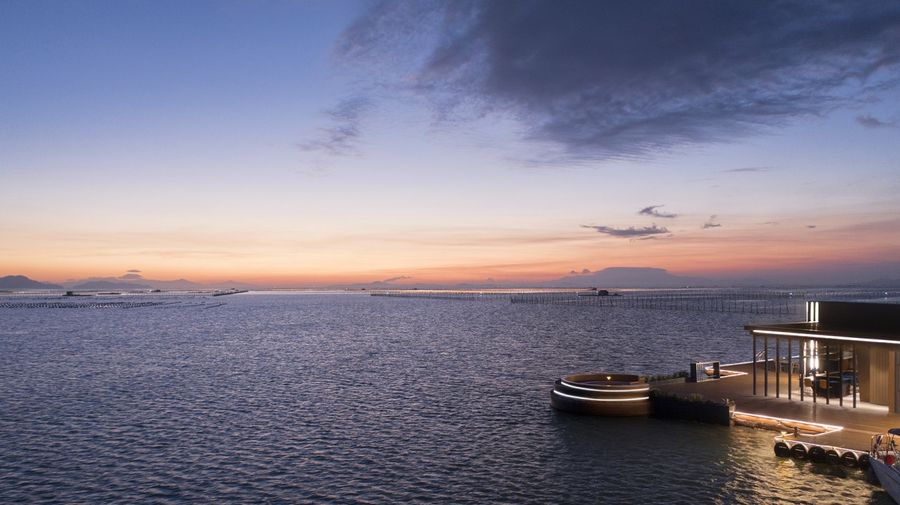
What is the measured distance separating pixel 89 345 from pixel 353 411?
78.5 metres

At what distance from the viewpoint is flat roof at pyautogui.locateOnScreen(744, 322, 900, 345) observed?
36.8 m

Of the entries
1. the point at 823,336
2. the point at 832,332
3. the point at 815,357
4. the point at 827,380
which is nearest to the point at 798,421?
the point at 823,336

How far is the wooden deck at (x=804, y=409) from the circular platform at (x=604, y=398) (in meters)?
3.60

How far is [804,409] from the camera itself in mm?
38688

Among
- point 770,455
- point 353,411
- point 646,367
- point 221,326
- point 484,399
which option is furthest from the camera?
point 221,326

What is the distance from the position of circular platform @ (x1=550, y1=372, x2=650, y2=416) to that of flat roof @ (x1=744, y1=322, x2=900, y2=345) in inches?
358

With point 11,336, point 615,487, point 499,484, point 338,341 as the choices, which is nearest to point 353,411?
point 499,484

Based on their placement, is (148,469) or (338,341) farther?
(338,341)

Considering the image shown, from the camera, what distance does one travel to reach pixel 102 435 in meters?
42.4

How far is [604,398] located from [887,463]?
17705 millimetres

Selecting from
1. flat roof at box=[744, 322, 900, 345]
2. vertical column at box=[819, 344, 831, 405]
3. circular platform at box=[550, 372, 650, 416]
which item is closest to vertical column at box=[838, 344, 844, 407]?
vertical column at box=[819, 344, 831, 405]

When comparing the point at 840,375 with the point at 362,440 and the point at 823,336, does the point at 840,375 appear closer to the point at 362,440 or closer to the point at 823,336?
the point at 823,336

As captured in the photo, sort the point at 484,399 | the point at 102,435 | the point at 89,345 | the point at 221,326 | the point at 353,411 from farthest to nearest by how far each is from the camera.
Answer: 1. the point at 221,326
2. the point at 89,345
3. the point at 484,399
4. the point at 353,411
5. the point at 102,435

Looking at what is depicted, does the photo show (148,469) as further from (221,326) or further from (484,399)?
(221,326)
